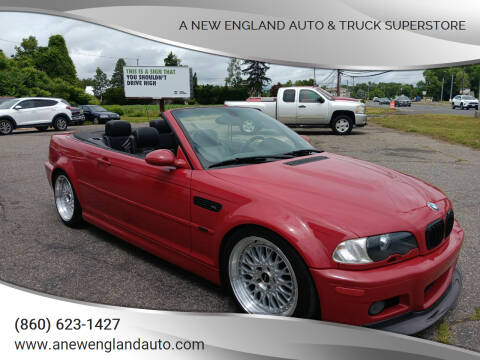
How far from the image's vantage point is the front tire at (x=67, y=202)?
4.70 meters

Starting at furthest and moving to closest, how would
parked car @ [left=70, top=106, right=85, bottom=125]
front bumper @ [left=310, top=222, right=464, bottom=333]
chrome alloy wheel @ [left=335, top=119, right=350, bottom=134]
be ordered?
parked car @ [left=70, top=106, right=85, bottom=125]
chrome alloy wheel @ [left=335, top=119, right=350, bottom=134]
front bumper @ [left=310, top=222, right=464, bottom=333]

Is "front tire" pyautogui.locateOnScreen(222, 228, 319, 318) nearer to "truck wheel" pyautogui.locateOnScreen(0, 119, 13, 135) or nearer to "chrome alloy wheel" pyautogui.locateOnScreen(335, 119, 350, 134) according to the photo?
Answer: "chrome alloy wheel" pyautogui.locateOnScreen(335, 119, 350, 134)

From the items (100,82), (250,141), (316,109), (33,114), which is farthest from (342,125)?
(100,82)

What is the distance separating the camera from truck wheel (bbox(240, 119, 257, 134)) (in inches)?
145

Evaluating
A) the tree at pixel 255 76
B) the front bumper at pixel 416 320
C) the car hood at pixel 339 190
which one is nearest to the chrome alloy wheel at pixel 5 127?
the car hood at pixel 339 190

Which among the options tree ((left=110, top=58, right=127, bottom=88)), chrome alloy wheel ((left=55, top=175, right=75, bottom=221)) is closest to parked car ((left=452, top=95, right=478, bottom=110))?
chrome alloy wheel ((left=55, top=175, right=75, bottom=221))

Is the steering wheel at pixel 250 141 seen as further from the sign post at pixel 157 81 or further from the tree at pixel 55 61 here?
the tree at pixel 55 61

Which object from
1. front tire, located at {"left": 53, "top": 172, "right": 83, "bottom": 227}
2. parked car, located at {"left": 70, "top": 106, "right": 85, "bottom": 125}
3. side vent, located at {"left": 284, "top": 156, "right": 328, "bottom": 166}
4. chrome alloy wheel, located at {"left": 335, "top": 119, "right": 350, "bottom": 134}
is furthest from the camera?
parked car, located at {"left": 70, "top": 106, "right": 85, "bottom": 125}

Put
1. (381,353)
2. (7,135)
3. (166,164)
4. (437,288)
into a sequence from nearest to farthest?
1. (381,353)
2. (437,288)
3. (166,164)
4. (7,135)

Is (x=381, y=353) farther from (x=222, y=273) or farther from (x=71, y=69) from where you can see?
(x=71, y=69)

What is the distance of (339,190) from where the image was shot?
9.15ft

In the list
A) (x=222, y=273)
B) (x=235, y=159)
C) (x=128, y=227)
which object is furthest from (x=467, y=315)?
(x=128, y=227)

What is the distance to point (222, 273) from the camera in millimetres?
2961

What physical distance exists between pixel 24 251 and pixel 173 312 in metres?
2.11
